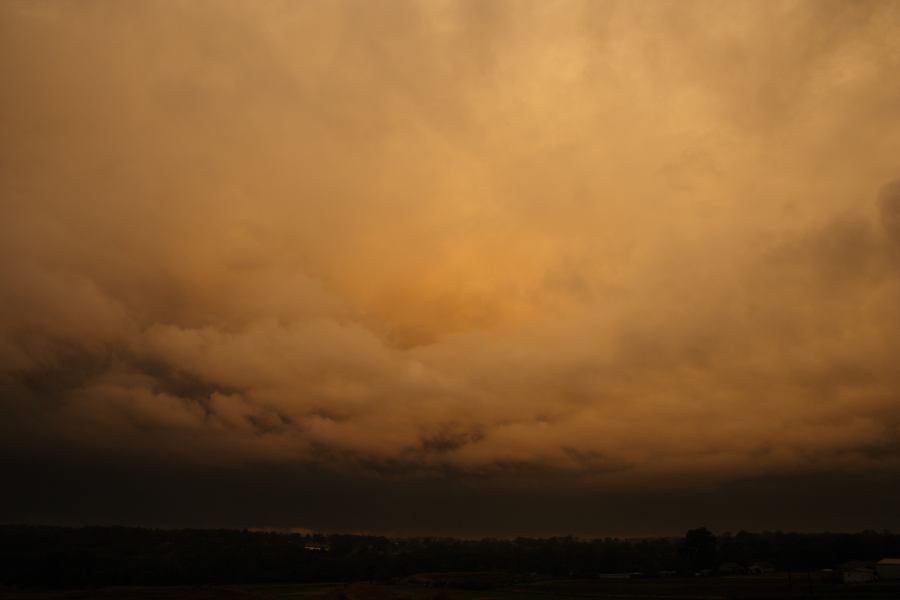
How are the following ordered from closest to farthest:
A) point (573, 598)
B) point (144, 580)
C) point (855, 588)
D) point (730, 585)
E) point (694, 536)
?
point (855, 588), point (573, 598), point (730, 585), point (144, 580), point (694, 536)

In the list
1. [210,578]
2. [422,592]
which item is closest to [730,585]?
[422,592]

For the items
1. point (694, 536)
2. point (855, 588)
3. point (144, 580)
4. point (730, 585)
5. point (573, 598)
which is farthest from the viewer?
point (694, 536)

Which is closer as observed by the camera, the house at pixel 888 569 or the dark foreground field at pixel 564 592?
the dark foreground field at pixel 564 592

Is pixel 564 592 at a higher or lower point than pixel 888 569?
lower

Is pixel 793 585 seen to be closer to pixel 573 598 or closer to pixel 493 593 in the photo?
pixel 573 598

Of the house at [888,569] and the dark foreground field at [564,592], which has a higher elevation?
the house at [888,569]

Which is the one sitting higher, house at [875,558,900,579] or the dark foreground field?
house at [875,558,900,579]

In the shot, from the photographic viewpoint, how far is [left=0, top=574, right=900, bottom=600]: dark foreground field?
124m

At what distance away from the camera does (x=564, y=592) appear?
5999 inches

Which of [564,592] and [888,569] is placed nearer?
[564,592]

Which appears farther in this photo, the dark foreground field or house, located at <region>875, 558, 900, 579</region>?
house, located at <region>875, 558, 900, 579</region>

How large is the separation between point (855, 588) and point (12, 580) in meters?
164

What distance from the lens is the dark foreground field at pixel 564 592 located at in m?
124

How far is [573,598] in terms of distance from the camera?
137625 millimetres
